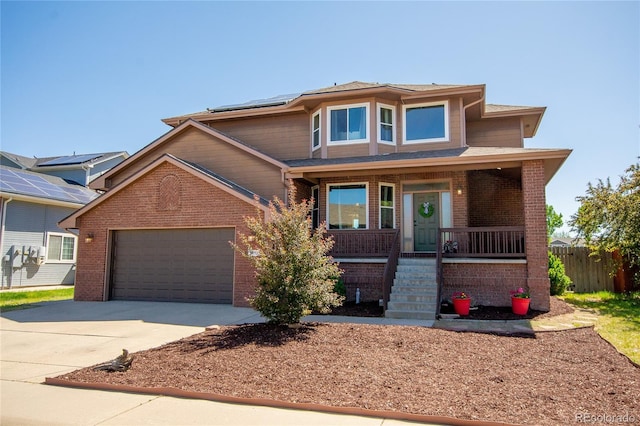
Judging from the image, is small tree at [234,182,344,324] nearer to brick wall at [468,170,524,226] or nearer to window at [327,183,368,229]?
window at [327,183,368,229]

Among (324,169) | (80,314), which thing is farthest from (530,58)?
(80,314)

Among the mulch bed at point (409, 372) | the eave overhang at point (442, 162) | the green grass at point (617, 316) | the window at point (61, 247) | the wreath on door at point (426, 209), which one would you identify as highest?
the eave overhang at point (442, 162)

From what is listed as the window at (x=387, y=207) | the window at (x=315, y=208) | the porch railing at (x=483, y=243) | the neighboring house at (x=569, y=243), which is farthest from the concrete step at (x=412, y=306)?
the neighboring house at (x=569, y=243)

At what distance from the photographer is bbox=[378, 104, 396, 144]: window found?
14336mm

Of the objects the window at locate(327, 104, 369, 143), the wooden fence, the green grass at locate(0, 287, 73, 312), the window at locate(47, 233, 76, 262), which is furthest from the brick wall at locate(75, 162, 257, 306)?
the wooden fence

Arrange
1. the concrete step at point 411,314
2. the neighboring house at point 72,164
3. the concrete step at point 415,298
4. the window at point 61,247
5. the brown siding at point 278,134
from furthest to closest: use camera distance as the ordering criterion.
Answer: the neighboring house at point 72,164, the window at point 61,247, the brown siding at point 278,134, the concrete step at point 415,298, the concrete step at point 411,314

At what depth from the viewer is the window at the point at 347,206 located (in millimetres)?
13812

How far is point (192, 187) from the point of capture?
42.0 ft

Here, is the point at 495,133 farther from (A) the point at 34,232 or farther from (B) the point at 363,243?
(A) the point at 34,232

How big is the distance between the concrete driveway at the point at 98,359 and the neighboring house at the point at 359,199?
1710 mm

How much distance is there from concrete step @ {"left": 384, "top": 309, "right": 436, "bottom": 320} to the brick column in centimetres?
301

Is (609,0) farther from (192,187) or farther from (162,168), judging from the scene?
(162,168)

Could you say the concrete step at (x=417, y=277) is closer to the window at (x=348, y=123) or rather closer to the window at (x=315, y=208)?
the window at (x=315, y=208)

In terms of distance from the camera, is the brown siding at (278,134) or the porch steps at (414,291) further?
the brown siding at (278,134)
